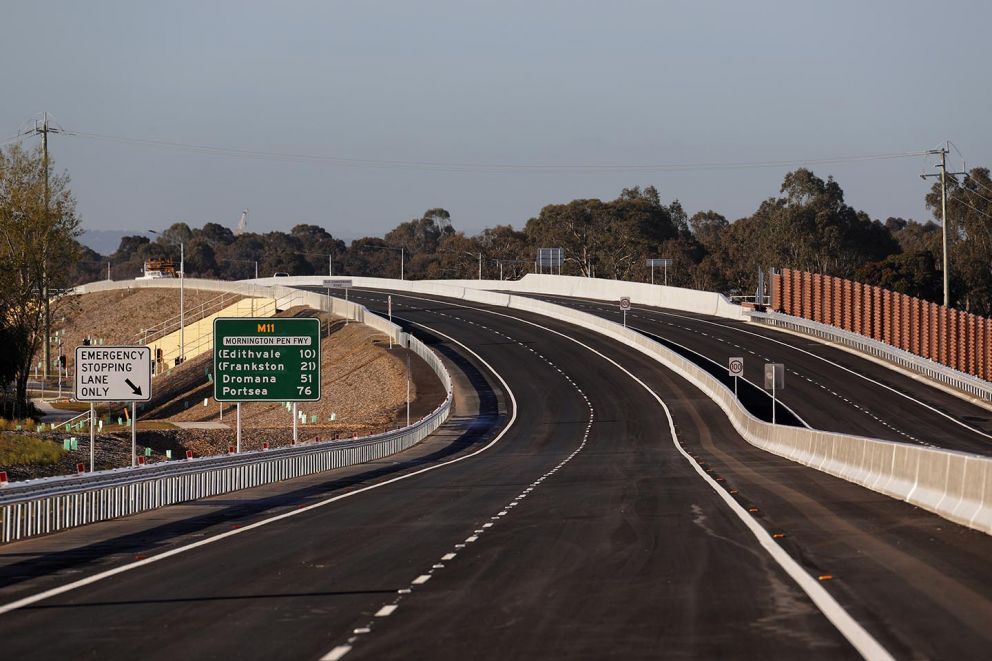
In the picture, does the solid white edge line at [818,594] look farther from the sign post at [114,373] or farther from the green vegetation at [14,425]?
the green vegetation at [14,425]

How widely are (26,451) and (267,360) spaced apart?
8.65m

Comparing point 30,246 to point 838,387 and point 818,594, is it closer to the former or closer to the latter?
point 838,387

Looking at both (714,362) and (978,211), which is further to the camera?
(978,211)

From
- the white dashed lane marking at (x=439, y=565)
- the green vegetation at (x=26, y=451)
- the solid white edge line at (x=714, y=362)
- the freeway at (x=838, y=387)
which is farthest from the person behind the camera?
the solid white edge line at (x=714, y=362)

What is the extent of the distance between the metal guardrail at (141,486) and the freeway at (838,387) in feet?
85.5

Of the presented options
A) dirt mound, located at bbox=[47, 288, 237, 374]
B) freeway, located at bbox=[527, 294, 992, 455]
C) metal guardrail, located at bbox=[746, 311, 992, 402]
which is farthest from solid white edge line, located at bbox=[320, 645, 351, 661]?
dirt mound, located at bbox=[47, 288, 237, 374]

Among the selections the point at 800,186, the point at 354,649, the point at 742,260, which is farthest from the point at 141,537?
the point at 742,260

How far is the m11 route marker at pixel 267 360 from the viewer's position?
39344 millimetres

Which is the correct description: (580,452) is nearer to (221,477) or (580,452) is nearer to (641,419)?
(641,419)

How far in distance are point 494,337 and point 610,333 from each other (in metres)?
8.24

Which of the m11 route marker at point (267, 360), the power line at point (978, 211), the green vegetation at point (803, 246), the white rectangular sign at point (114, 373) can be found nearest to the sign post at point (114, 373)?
the white rectangular sign at point (114, 373)

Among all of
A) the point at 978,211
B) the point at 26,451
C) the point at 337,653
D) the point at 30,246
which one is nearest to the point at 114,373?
the point at 26,451

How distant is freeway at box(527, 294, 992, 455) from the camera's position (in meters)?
57.8

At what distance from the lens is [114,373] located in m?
28.3
